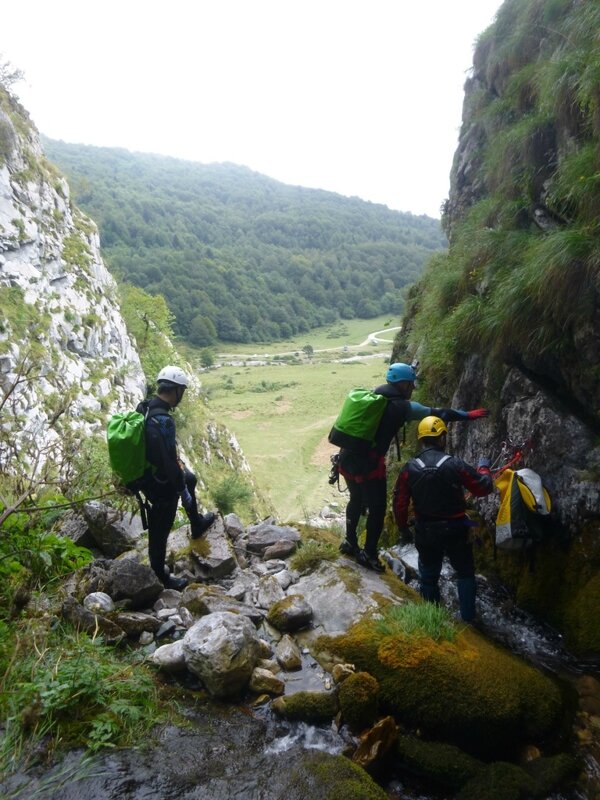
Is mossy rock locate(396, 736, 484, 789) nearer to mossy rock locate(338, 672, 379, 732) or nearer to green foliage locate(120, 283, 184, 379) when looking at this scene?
mossy rock locate(338, 672, 379, 732)

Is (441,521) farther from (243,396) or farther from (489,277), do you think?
(243,396)

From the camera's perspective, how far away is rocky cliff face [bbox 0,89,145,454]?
86.4ft

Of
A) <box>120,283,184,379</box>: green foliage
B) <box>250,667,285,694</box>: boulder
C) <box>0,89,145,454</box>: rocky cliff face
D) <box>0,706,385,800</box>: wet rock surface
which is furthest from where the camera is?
<box>120,283,184,379</box>: green foliage

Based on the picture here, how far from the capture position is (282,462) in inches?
1806

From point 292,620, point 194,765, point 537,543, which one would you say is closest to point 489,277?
point 537,543

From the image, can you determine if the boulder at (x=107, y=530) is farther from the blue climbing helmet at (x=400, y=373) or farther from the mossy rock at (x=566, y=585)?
the mossy rock at (x=566, y=585)

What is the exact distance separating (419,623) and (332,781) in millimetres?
1700

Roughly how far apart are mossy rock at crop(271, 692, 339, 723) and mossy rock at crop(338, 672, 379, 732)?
0.12 metres

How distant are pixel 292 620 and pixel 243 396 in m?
72.2

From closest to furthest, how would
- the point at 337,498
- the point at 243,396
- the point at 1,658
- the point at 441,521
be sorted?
the point at 1,658, the point at 441,521, the point at 337,498, the point at 243,396

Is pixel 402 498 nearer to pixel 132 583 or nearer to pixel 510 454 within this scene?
pixel 510 454

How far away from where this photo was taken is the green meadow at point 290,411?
127 ft

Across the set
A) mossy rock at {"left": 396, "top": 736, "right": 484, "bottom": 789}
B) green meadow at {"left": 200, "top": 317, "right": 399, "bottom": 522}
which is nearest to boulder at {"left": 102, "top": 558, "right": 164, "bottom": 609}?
mossy rock at {"left": 396, "top": 736, "right": 484, "bottom": 789}

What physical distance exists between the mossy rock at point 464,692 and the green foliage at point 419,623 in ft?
0.23
